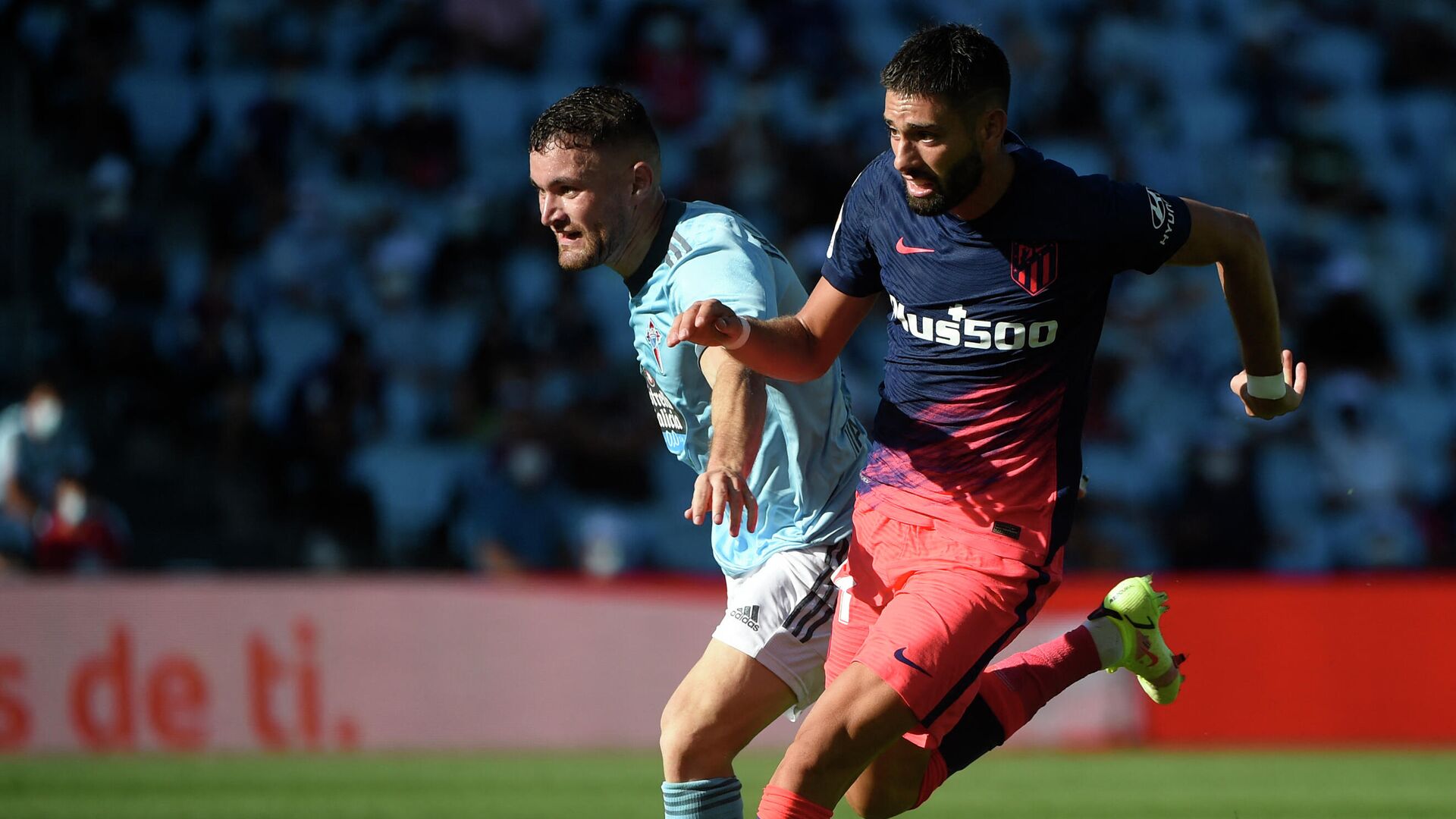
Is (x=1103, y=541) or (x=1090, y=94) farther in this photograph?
(x=1090, y=94)

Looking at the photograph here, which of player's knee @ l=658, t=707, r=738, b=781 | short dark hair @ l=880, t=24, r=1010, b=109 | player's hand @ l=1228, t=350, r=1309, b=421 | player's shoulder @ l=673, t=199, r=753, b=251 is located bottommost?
player's knee @ l=658, t=707, r=738, b=781

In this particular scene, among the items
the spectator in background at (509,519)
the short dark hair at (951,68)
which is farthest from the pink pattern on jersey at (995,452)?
the spectator in background at (509,519)

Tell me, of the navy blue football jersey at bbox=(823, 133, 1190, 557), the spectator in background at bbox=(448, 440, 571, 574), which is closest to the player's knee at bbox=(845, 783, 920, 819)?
the navy blue football jersey at bbox=(823, 133, 1190, 557)

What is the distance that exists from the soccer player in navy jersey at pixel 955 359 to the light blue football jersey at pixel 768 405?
0.49 ft

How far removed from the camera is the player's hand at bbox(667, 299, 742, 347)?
4719 mm

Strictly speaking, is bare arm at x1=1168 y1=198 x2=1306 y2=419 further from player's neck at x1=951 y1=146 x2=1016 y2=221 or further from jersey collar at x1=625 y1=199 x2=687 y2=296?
jersey collar at x1=625 y1=199 x2=687 y2=296

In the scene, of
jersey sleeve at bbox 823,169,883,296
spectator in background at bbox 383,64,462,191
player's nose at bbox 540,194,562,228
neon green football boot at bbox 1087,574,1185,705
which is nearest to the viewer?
jersey sleeve at bbox 823,169,883,296

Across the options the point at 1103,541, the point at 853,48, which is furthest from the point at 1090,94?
the point at 1103,541

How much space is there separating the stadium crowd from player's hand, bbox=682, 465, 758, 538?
29.2 feet

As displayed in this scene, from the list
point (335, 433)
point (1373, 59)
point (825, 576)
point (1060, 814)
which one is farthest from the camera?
point (1373, 59)

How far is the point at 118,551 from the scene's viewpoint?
12977 mm

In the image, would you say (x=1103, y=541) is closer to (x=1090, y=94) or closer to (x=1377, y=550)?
(x=1377, y=550)

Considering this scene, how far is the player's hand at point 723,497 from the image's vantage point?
452cm

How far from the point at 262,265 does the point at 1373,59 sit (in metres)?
11.4
